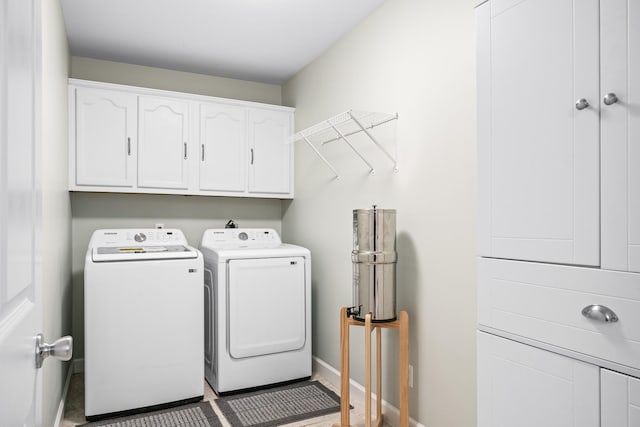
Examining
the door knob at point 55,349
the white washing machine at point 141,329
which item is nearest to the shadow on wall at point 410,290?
the white washing machine at point 141,329

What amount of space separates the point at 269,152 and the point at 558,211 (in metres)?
2.90

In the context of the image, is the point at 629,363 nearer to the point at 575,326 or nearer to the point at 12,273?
the point at 575,326

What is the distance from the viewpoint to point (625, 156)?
1050 mm

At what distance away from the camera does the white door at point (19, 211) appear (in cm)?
66

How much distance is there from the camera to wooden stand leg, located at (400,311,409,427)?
2209 mm

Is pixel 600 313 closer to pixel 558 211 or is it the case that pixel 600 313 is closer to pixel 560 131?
pixel 558 211

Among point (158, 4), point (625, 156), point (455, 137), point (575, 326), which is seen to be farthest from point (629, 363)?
point (158, 4)

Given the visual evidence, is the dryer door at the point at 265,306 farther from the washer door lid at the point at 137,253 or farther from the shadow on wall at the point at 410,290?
the shadow on wall at the point at 410,290

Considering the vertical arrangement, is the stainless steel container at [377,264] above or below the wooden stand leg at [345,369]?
above

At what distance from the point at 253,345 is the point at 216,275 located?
1.85ft

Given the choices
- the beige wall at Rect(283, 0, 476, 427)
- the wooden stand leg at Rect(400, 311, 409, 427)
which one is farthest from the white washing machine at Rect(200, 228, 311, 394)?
the wooden stand leg at Rect(400, 311, 409, 427)

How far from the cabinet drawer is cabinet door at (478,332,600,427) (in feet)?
0.17

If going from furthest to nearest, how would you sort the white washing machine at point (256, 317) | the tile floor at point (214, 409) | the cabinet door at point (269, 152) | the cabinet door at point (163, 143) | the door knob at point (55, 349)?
the cabinet door at point (269, 152) < the cabinet door at point (163, 143) < the white washing machine at point (256, 317) < the tile floor at point (214, 409) < the door knob at point (55, 349)

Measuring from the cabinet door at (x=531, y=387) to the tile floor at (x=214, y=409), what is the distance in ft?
4.43
